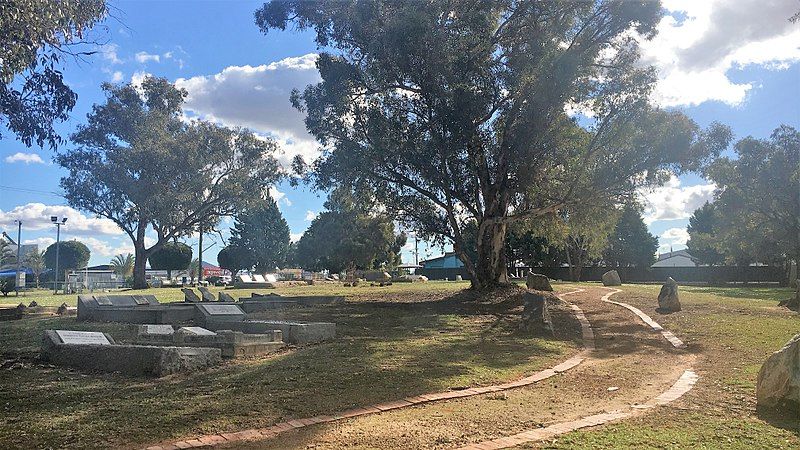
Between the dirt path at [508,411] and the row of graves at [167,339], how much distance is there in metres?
2.97

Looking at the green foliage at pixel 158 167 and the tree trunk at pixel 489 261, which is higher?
the green foliage at pixel 158 167

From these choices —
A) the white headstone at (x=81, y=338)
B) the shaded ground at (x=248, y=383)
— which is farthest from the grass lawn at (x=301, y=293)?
the white headstone at (x=81, y=338)

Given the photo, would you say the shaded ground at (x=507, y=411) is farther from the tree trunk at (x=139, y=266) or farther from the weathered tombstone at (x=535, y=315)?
the tree trunk at (x=139, y=266)

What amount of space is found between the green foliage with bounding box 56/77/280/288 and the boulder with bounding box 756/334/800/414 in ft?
113

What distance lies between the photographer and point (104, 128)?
36.8m

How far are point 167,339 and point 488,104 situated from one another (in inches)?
472

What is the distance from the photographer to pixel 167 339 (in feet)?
31.1

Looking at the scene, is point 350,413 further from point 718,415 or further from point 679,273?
point 679,273

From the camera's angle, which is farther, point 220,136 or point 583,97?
point 220,136

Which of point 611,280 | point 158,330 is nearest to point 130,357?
point 158,330

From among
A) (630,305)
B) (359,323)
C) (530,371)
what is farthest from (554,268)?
(530,371)

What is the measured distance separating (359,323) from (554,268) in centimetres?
4291

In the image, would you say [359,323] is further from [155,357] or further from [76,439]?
[76,439]

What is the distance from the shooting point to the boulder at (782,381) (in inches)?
233
